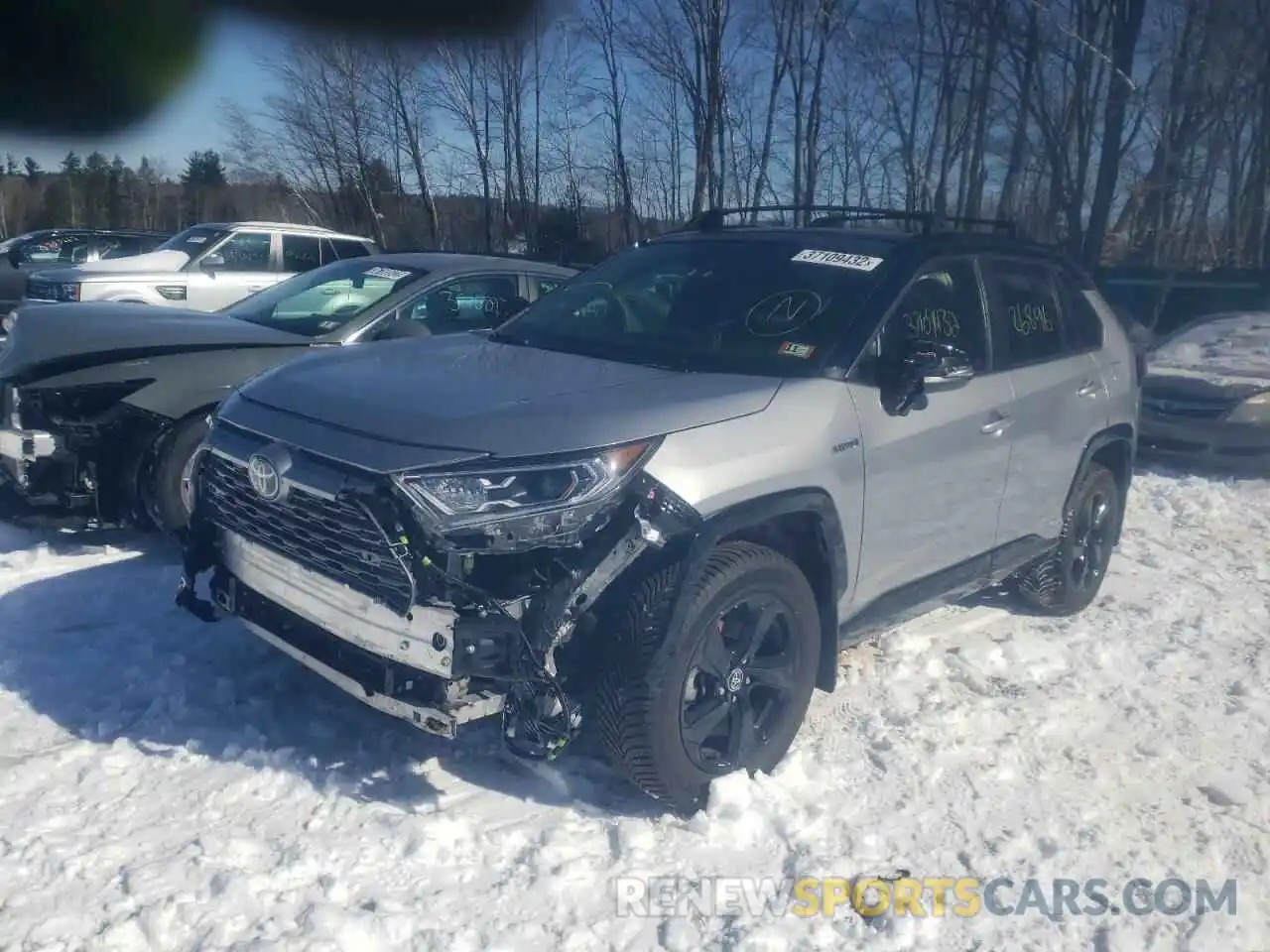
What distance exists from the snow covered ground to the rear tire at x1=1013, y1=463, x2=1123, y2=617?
0.38 metres

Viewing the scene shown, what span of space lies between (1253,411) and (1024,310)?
5.05m

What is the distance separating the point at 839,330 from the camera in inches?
156

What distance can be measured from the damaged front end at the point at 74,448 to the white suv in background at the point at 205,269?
18.9 ft

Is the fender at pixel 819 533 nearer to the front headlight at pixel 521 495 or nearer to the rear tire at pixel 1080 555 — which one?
the front headlight at pixel 521 495

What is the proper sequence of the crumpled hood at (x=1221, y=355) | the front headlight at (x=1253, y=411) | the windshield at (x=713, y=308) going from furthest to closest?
1. the crumpled hood at (x=1221, y=355)
2. the front headlight at (x=1253, y=411)
3. the windshield at (x=713, y=308)

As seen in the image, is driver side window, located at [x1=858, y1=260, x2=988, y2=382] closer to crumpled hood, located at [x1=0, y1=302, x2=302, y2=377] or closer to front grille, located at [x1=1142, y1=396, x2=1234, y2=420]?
Answer: crumpled hood, located at [x1=0, y1=302, x2=302, y2=377]

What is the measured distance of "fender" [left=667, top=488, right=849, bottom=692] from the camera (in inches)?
127

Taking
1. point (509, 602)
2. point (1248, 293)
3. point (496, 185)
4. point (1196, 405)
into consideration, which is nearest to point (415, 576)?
point (509, 602)

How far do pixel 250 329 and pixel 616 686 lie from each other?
3858 mm

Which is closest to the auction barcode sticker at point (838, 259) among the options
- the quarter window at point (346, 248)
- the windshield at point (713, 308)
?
the windshield at point (713, 308)

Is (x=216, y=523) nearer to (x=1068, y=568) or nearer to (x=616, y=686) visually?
(x=616, y=686)

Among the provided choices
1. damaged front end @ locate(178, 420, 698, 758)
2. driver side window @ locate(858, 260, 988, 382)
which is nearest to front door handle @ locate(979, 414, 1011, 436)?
driver side window @ locate(858, 260, 988, 382)

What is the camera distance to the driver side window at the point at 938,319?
13.2ft

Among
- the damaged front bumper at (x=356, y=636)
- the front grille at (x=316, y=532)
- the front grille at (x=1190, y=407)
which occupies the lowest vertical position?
the front grille at (x=1190, y=407)
